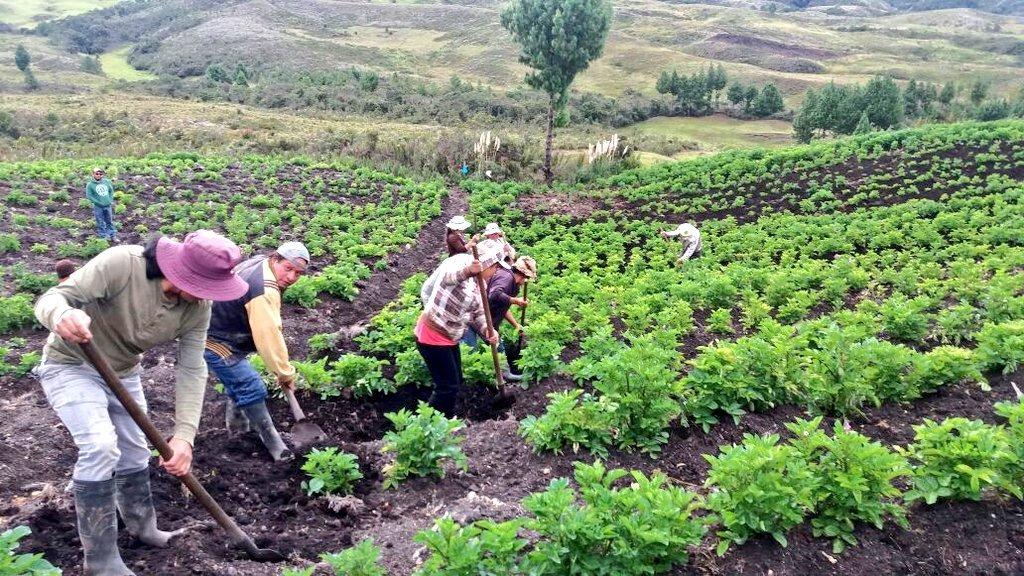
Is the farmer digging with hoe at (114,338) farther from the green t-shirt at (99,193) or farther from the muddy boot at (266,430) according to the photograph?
the green t-shirt at (99,193)

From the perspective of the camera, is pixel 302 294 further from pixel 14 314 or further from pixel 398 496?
pixel 398 496

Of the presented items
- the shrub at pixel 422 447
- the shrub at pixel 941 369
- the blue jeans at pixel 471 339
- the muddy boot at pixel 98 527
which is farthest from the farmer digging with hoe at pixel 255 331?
the shrub at pixel 941 369

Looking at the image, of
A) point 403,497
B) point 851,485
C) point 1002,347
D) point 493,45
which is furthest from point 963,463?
point 493,45

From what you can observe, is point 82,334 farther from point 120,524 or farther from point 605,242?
point 605,242

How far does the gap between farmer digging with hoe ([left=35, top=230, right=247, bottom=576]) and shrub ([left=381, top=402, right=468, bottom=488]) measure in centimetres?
153

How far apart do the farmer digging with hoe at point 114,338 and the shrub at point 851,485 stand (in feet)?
12.3

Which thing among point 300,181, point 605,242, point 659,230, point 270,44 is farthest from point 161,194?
point 270,44

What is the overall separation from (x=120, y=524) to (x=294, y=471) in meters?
1.30

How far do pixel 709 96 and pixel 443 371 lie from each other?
6074 cm

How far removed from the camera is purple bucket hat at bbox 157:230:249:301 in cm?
344

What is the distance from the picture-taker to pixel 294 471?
201 inches

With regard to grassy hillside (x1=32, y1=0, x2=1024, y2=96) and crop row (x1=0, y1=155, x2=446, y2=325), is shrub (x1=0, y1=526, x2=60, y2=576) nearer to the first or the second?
crop row (x1=0, y1=155, x2=446, y2=325)

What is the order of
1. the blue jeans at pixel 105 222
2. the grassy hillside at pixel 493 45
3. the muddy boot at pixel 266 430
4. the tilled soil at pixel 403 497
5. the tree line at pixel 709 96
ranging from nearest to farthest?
the tilled soil at pixel 403 497
the muddy boot at pixel 266 430
the blue jeans at pixel 105 222
the tree line at pixel 709 96
the grassy hillside at pixel 493 45

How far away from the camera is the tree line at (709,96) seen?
5512 centimetres
